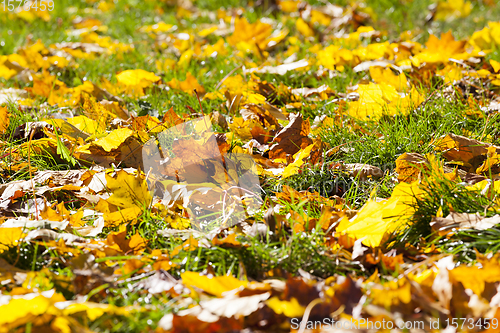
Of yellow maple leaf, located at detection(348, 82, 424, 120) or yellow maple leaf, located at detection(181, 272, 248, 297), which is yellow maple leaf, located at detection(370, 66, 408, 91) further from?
yellow maple leaf, located at detection(181, 272, 248, 297)

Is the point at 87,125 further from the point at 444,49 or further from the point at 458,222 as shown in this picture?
the point at 444,49

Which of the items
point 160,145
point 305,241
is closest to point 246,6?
point 160,145

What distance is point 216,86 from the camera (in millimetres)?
2613

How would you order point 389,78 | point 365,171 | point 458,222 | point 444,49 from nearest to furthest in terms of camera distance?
point 458,222, point 365,171, point 389,78, point 444,49

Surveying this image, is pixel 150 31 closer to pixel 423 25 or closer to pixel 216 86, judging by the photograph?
pixel 216 86

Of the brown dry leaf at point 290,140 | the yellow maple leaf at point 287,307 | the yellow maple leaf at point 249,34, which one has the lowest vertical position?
the yellow maple leaf at point 287,307

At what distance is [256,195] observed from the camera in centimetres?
161

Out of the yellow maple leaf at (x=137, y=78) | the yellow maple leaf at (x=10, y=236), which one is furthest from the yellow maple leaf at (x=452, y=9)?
the yellow maple leaf at (x=10, y=236)

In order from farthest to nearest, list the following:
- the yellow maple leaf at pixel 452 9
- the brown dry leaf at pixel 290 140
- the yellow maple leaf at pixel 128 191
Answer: the yellow maple leaf at pixel 452 9 < the brown dry leaf at pixel 290 140 < the yellow maple leaf at pixel 128 191

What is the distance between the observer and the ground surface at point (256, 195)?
1020 mm

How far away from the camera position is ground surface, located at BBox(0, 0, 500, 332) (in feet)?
3.34

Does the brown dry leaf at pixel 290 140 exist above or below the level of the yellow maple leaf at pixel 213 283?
above

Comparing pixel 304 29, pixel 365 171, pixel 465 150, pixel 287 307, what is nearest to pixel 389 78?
pixel 465 150

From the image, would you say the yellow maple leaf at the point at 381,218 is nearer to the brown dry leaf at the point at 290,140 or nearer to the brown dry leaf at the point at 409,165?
the brown dry leaf at the point at 409,165
